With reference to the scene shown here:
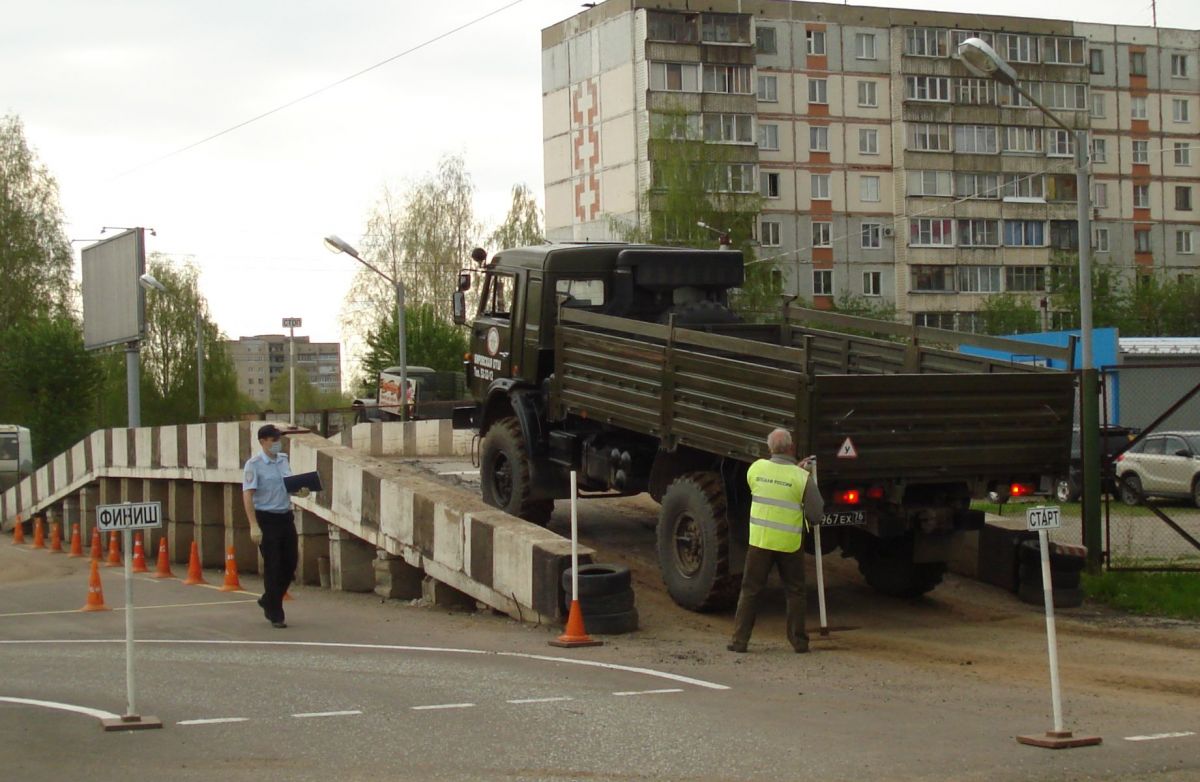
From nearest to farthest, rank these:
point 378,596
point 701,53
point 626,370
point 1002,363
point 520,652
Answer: point 520,652 → point 1002,363 → point 626,370 → point 378,596 → point 701,53

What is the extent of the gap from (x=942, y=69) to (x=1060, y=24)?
779 cm

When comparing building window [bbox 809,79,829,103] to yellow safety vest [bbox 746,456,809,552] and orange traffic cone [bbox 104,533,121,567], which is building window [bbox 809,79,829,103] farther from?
yellow safety vest [bbox 746,456,809,552]

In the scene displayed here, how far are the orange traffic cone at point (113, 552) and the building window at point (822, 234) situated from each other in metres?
50.9

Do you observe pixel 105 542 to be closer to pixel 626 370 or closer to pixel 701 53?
pixel 626 370

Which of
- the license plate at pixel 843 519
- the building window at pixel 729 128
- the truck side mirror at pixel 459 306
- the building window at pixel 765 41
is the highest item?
the building window at pixel 765 41

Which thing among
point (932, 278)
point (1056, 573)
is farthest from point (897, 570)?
point (932, 278)

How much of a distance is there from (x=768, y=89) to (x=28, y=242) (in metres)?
35.0

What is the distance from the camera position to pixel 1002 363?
1246cm

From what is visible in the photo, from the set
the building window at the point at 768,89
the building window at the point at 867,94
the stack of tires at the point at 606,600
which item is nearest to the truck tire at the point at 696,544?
the stack of tires at the point at 606,600

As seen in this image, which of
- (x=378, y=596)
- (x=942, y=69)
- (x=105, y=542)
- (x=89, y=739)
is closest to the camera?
(x=89, y=739)

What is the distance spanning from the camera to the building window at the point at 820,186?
72688 mm

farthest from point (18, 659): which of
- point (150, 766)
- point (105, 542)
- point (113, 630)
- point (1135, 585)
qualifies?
point (105, 542)

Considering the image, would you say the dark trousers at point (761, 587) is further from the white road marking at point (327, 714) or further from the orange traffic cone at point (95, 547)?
the orange traffic cone at point (95, 547)

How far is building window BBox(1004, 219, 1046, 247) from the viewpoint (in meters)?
75.0
